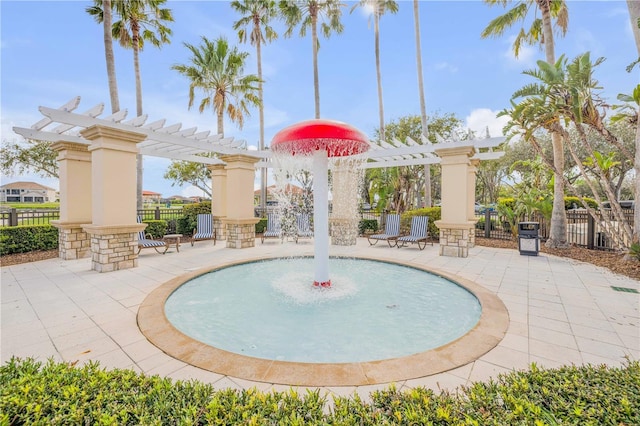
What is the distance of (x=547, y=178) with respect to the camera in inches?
607

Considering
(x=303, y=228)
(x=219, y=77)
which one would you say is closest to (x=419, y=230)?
(x=303, y=228)

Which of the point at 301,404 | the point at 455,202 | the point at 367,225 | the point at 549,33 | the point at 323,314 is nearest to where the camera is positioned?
the point at 301,404

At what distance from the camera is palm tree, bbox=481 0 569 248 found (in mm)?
9977

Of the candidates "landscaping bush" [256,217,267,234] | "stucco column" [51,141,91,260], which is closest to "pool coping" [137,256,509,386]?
"stucco column" [51,141,91,260]

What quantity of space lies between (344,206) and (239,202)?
4.08 meters

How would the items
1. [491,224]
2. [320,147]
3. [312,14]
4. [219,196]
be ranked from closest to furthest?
[320,147], [219,196], [491,224], [312,14]

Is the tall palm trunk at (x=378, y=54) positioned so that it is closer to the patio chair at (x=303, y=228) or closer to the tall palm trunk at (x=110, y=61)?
the patio chair at (x=303, y=228)

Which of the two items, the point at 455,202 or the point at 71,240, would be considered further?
the point at 455,202

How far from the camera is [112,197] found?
7.08 metres

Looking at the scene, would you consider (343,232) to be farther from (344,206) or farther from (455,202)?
(455,202)

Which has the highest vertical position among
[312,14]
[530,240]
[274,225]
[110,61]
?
[312,14]

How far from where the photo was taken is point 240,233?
10477 millimetres

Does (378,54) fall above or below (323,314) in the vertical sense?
above

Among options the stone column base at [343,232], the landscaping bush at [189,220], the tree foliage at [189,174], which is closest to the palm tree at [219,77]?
the landscaping bush at [189,220]
